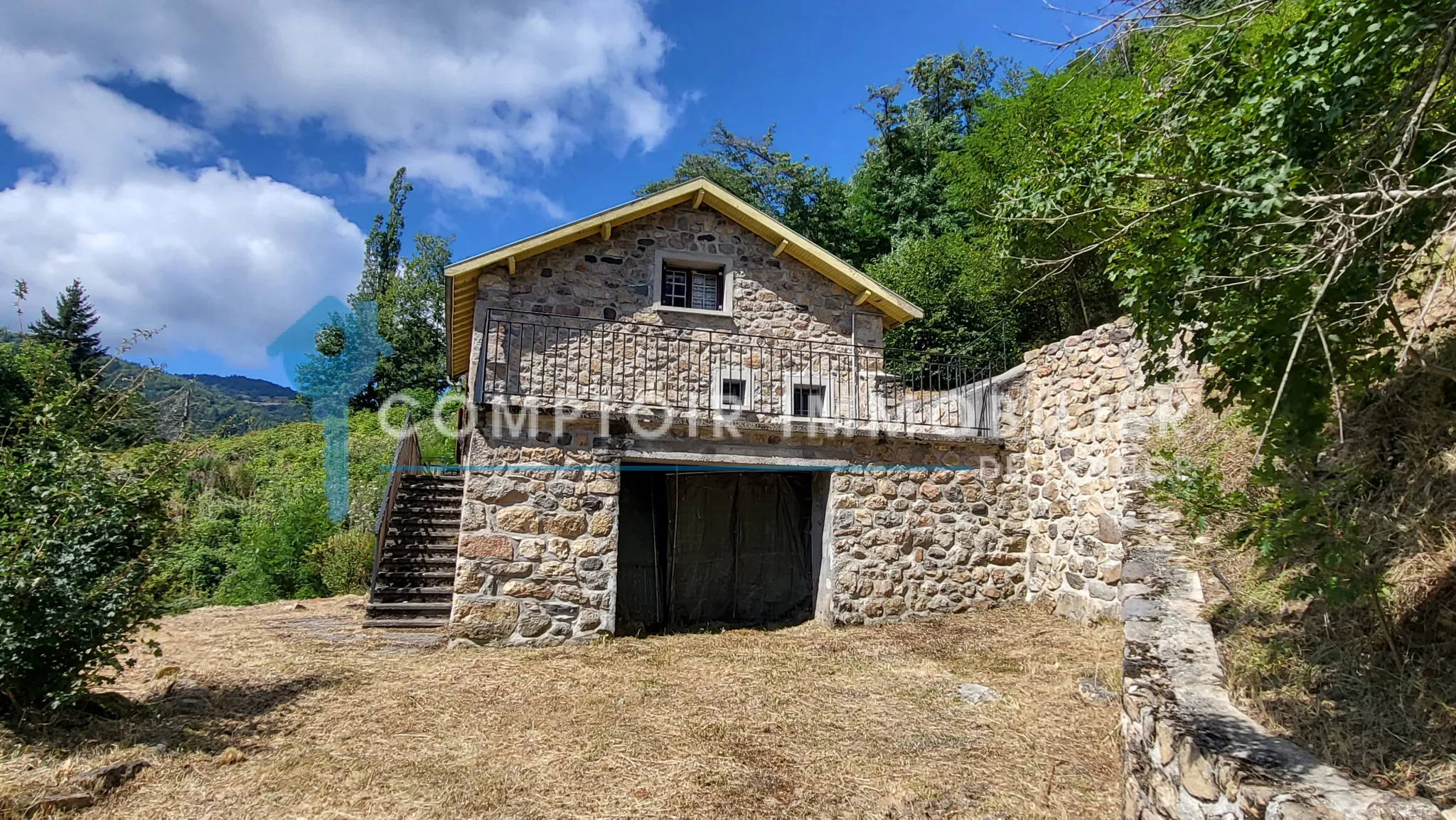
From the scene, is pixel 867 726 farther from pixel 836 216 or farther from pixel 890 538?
pixel 836 216

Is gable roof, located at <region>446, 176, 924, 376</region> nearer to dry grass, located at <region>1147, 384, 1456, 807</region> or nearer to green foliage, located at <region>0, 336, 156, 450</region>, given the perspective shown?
green foliage, located at <region>0, 336, 156, 450</region>

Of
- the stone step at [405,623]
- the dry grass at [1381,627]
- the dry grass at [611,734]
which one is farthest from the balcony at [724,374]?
the dry grass at [1381,627]

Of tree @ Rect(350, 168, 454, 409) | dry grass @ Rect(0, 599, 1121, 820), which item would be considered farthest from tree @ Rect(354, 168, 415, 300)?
dry grass @ Rect(0, 599, 1121, 820)

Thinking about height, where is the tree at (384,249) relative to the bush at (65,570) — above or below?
above

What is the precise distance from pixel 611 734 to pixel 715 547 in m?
4.35

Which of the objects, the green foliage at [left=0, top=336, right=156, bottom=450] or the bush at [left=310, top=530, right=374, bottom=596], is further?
the bush at [left=310, top=530, right=374, bottom=596]

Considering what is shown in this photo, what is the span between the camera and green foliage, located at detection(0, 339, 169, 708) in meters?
3.84

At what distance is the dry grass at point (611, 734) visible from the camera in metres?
3.62

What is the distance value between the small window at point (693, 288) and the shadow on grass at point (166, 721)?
6.31 m

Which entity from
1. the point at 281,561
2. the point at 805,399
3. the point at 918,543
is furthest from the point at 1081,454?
the point at 281,561

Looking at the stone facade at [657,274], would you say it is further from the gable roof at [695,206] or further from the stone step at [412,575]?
the stone step at [412,575]

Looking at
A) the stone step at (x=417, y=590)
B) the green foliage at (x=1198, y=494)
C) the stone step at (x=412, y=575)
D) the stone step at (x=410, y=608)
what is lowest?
the stone step at (x=410, y=608)

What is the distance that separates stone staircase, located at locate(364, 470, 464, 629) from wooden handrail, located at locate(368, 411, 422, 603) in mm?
37

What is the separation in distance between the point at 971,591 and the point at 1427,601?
5155mm
